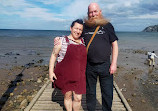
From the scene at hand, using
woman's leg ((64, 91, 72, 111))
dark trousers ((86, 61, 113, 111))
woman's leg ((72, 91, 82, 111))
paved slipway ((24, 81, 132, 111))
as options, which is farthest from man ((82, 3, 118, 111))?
paved slipway ((24, 81, 132, 111))

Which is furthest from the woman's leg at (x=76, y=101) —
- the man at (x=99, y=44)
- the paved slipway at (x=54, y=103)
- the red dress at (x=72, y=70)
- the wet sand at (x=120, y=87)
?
the wet sand at (x=120, y=87)

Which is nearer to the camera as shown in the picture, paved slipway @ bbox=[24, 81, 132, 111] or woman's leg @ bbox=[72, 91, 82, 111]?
woman's leg @ bbox=[72, 91, 82, 111]

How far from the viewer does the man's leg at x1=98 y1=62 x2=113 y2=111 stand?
3795 millimetres

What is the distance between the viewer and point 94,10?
3561mm

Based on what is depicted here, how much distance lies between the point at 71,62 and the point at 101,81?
0.93 meters

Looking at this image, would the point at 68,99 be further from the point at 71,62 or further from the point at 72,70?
the point at 71,62

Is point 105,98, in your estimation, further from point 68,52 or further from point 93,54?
point 68,52

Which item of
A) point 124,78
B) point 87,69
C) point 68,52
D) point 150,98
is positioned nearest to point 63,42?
point 68,52

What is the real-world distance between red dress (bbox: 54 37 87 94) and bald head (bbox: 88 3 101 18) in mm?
721

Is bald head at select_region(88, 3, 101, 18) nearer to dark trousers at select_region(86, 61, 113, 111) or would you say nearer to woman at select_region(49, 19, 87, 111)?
woman at select_region(49, 19, 87, 111)

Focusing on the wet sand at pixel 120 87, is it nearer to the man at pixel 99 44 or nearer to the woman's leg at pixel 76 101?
the woman's leg at pixel 76 101

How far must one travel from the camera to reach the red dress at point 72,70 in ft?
11.6

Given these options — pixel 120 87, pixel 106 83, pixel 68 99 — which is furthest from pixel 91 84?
pixel 120 87

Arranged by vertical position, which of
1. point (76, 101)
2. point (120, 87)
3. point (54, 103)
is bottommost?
point (120, 87)
